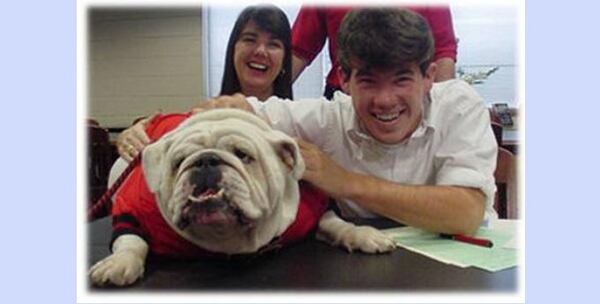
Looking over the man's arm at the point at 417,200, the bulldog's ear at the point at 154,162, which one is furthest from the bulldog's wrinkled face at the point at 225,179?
the man's arm at the point at 417,200

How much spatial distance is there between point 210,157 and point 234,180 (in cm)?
4

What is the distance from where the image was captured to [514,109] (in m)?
0.80

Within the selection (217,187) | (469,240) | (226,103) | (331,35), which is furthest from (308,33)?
(469,240)

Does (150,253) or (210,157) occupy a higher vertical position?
(210,157)

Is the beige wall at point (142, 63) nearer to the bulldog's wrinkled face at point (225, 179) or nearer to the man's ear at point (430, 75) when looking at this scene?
the bulldog's wrinkled face at point (225, 179)

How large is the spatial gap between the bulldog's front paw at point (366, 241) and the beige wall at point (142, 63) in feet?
0.88

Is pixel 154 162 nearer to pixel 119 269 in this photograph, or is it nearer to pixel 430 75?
pixel 119 269

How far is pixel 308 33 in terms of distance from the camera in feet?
2.64

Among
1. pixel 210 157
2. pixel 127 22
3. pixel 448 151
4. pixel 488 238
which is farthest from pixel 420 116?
pixel 127 22

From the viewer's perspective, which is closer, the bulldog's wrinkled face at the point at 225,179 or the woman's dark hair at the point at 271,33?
the bulldog's wrinkled face at the point at 225,179

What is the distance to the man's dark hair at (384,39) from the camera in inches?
31.3

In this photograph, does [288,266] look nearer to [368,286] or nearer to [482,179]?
[368,286]

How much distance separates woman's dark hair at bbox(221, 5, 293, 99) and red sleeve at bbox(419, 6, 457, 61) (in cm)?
18

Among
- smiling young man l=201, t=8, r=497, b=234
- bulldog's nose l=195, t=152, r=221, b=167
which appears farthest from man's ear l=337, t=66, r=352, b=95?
bulldog's nose l=195, t=152, r=221, b=167
